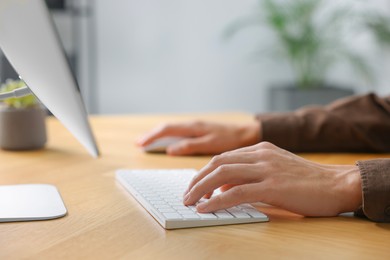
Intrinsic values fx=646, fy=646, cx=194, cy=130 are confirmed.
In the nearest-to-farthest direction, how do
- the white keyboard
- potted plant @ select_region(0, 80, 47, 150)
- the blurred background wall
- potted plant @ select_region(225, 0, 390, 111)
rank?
1. the white keyboard
2. potted plant @ select_region(0, 80, 47, 150)
3. potted plant @ select_region(225, 0, 390, 111)
4. the blurred background wall

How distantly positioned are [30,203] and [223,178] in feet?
0.93

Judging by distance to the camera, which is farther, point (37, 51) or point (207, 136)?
point (207, 136)

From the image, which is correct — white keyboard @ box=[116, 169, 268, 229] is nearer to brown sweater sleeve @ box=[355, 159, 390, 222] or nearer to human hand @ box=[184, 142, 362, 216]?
human hand @ box=[184, 142, 362, 216]

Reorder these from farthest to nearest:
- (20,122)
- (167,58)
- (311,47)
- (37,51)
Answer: (167,58) → (311,47) → (20,122) → (37,51)

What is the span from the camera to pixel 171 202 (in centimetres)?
91

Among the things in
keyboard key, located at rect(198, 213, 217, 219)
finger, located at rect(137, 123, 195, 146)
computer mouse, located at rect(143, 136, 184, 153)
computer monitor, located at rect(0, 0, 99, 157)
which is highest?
computer monitor, located at rect(0, 0, 99, 157)

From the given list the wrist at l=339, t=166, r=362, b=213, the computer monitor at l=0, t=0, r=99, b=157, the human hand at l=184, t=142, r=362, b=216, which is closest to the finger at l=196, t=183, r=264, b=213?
the human hand at l=184, t=142, r=362, b=216

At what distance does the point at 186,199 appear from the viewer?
896 millimetres

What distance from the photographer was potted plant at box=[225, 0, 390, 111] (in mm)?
3916

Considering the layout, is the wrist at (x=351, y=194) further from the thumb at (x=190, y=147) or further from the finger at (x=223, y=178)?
the thumb at (x=190, y=147)

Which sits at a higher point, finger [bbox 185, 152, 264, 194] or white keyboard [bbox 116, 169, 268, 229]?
finger [bbox 185, 152, 264, 194]

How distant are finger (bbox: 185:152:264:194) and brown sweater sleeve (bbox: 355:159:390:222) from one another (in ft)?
0.52

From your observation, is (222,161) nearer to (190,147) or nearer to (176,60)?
(190,147)

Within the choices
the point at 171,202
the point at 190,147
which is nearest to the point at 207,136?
the point at 190,147
